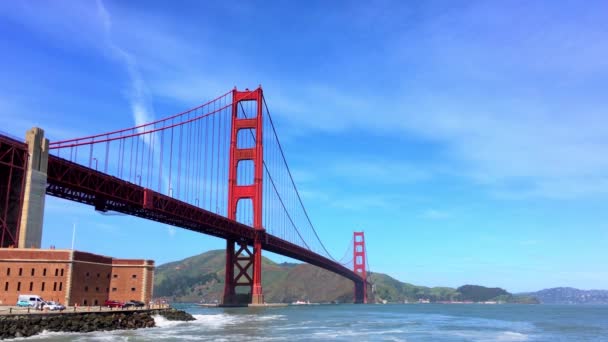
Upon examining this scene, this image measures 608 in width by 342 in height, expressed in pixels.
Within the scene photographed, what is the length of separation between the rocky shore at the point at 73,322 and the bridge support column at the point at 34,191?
8300 millimetres

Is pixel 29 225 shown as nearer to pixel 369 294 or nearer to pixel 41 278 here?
pixel 41 278

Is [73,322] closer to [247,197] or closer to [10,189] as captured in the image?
[10,189]

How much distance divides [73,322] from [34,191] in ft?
39.6

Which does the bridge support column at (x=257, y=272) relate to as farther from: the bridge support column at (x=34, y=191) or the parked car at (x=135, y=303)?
the bridge support column at (x=34, y=191)

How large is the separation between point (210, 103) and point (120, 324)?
174ft

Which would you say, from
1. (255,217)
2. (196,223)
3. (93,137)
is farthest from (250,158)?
(93,137)

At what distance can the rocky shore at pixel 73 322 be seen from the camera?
31.9 m

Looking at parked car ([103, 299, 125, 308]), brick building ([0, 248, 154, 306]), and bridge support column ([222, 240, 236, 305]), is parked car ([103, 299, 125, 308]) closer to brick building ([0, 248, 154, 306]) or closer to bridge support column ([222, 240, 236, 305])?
brick building ([0, 248, 154, 306])

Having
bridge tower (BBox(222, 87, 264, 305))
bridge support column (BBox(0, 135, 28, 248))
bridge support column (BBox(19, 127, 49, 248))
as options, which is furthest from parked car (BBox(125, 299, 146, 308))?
bridge tower (BBox(222, 87, 264, 305))

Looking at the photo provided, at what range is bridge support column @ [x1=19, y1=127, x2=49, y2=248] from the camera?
139ft

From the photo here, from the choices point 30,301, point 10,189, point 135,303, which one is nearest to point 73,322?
point 30,301

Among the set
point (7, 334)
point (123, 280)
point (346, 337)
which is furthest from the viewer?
point (123, 280)

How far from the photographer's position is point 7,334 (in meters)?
31.1

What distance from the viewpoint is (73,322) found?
36.3m
